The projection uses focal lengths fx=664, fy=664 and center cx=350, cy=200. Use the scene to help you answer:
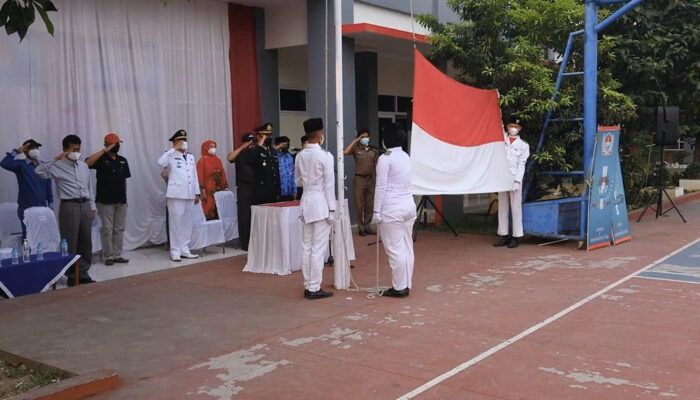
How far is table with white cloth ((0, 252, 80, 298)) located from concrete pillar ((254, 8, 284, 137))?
515 centimetres

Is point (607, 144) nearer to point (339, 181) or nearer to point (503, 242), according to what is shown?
point (503, 242)

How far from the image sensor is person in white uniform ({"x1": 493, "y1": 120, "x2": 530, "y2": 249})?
1006 centimetres

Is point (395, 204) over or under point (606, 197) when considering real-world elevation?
over

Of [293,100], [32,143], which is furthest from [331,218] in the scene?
[293,100]

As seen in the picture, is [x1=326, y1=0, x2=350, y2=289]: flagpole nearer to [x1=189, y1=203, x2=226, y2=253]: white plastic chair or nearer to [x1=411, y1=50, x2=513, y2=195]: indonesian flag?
[x1=411, y1=50, x2=513, y2=195]: indonesian flag

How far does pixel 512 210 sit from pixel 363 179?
2.70 m

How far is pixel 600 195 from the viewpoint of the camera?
9.96m

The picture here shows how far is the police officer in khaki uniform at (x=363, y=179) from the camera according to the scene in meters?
11.5

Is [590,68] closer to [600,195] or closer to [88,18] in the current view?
[600,195]

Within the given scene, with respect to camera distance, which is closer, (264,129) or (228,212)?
(264,129)

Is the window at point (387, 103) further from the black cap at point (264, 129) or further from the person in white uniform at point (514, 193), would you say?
the black cap at point (264, 129)

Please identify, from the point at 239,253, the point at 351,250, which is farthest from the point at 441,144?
the point at 239,253

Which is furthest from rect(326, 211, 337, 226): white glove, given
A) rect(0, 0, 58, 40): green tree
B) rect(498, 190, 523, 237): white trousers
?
rect(498, 190, 523, 237): white trousers

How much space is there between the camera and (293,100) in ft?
45.9
